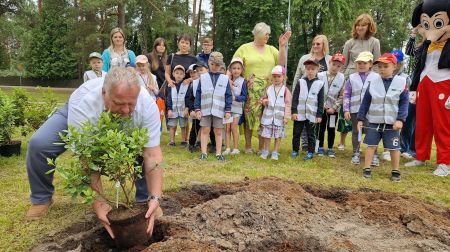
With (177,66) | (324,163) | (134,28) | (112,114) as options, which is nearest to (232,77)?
(177,66)

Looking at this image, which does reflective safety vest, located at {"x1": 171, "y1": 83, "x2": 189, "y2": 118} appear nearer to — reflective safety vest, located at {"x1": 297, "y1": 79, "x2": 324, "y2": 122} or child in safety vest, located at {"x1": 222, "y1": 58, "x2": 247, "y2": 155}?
child in safety vest, located at {"x1": 222, "y1": 58, "x2": 247, "y2": 155}

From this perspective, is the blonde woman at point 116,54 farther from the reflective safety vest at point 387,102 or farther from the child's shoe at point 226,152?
the reflective safety vest at point 387,102

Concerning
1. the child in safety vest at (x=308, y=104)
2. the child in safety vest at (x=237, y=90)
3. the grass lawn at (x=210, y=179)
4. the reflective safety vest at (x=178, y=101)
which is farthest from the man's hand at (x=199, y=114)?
the child in safety vest at (x=308, y=104)

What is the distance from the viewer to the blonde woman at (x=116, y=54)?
273 inches

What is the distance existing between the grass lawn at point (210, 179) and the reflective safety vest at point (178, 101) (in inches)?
29.7

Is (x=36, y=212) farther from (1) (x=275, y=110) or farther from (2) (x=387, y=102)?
(2) (x=387, y=102)

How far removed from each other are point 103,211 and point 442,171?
16.0 feet

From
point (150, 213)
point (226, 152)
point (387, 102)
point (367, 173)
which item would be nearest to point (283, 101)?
point (226, 152)

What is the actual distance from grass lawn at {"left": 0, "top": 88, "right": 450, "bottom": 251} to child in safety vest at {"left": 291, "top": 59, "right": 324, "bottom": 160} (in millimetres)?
356

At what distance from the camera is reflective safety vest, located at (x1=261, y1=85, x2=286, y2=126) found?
655 centimetres

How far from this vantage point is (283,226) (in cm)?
349

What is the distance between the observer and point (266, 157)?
21.7 feet

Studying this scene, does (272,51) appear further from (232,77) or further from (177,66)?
(177,66)

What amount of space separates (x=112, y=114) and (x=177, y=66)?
15.4 ft
